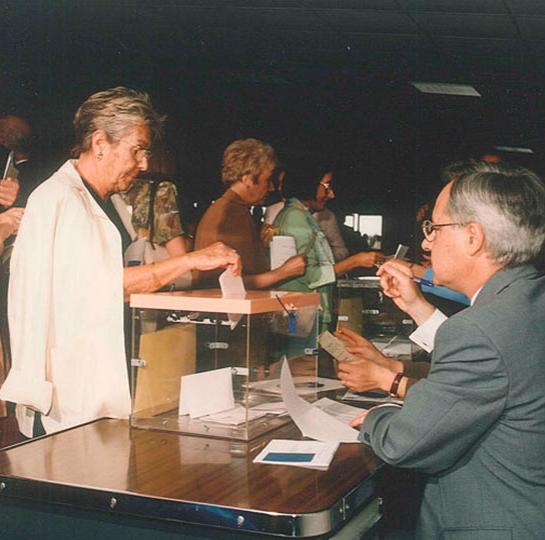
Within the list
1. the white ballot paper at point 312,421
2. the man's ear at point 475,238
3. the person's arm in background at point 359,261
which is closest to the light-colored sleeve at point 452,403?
the man's ear at point 475,238

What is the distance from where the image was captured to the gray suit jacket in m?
1.61

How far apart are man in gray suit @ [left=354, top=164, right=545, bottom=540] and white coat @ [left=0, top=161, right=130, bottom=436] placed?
3.86ft

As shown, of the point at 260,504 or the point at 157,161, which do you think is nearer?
the point at 260,504

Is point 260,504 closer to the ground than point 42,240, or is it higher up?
closer to the ground

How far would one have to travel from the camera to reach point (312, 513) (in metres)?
1.50

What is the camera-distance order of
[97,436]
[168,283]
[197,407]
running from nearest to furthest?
[97,436] < [197,407] < [168,283]

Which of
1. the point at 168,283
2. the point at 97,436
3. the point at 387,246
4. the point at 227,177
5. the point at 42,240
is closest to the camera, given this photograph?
the point at 97,436

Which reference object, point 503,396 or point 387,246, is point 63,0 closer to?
point 387,246

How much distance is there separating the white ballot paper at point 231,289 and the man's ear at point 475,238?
69 centimetres

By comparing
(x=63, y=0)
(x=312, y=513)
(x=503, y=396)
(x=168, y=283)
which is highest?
(x=63, y=0)

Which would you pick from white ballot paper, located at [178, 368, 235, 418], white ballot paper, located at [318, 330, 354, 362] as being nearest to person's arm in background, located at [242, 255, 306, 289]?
white ballot paper, located at [318, 330, 354, 362]

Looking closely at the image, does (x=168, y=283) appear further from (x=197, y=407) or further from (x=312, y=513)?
(x=312, y=513)

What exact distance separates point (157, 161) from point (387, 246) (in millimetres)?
1270

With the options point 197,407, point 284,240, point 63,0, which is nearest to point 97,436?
point 197,407
